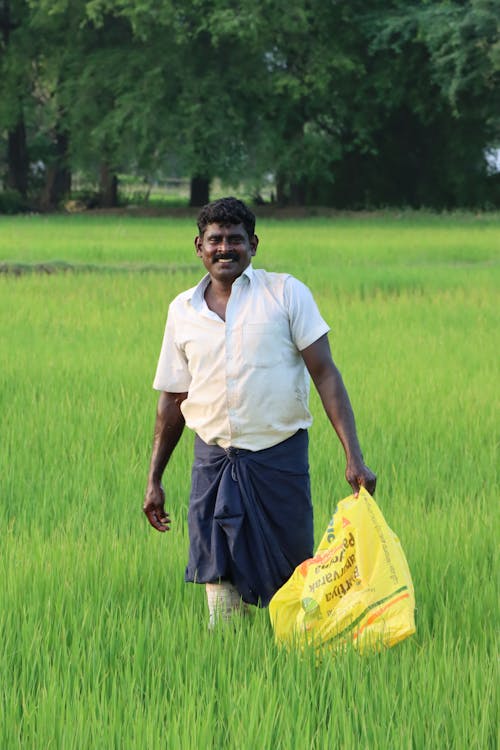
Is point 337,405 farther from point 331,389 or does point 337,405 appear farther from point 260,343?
point 260,343

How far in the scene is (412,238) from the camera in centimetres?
2044

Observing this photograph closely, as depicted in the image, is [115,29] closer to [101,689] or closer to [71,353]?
[71,353]

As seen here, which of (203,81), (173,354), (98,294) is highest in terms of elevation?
(203,81)

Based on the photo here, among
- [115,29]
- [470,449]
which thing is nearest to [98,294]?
[470,449]

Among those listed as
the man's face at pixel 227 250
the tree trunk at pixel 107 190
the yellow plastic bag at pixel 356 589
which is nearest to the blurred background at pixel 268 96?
the tree trunk at pixel 107 190

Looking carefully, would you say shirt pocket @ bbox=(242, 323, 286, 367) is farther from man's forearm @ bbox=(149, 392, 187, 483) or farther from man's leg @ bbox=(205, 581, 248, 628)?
man's leg @ bbox=(205, 581, 248, 628)

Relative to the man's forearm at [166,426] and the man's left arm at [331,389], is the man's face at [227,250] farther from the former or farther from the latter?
the man's forearm at [166,426]

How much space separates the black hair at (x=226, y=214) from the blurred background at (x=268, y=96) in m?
26.3

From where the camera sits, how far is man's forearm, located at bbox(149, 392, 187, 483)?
3.57 meters

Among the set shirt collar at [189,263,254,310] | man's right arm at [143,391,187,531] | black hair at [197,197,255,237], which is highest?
black hair at [197,197,255,237]

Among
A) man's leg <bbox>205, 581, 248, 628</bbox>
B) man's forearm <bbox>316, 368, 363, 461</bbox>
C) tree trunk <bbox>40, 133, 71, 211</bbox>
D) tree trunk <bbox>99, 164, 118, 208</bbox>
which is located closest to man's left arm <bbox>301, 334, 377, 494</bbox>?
man's forearm <bbox>316, 368, 363, 461</bbox>

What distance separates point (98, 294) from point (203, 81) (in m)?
19.5

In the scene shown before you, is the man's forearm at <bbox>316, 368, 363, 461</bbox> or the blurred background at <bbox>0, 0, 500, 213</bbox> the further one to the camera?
the blurred background at <bbox>0, 0, 500, 213</bbox>

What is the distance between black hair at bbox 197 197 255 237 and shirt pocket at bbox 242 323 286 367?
0.27 m
